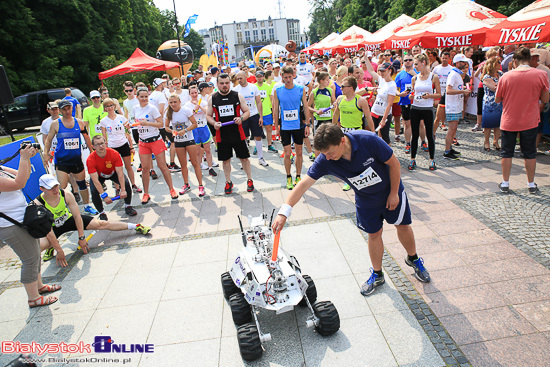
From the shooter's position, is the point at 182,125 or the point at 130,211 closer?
the point at 130,211

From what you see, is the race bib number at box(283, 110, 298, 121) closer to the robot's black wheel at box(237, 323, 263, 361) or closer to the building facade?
the robot's black wheel at box(237, 323, 263, 361)

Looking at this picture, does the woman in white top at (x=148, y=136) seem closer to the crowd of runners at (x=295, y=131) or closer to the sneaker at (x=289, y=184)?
the crowd of runners at (x=295, y=131)

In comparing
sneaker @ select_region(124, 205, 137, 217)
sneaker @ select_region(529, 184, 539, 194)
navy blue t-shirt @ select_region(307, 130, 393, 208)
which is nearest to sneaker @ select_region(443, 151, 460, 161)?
sneaker @ select_region(529, 184, 539, 194)

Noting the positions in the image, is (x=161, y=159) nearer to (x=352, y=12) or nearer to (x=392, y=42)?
(x=392, y=42)

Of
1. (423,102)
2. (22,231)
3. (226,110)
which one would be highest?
(226,110)

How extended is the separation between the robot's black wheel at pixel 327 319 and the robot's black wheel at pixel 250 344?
0.55m

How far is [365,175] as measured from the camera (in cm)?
324

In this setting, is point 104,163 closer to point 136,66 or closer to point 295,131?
point 295,131

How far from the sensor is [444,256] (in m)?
4.31

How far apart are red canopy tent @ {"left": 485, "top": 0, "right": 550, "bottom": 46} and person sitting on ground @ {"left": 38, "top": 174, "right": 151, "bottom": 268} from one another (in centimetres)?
766

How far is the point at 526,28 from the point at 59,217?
26.7ft

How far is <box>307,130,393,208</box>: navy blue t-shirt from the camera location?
3174 mm

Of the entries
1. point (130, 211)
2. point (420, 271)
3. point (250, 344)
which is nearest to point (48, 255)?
point (130, 211)

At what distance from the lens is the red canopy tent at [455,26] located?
8688mm
